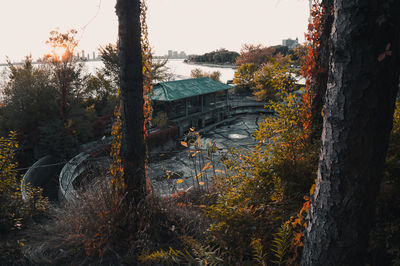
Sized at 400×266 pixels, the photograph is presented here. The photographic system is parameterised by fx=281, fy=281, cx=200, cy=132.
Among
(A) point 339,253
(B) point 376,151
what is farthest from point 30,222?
(B) point 376,151

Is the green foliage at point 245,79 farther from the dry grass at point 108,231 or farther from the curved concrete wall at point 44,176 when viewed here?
the dry grass at point 108,231

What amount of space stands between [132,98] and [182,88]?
1786 centimetres

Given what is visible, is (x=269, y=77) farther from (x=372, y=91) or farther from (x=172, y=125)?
(x=172, y=125)

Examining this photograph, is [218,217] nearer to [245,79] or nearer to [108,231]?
[108,231]

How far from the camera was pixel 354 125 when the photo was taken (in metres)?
1.83

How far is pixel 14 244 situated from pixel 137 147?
1724mm

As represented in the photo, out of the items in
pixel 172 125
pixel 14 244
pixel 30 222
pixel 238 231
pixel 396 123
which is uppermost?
pixel 396 123

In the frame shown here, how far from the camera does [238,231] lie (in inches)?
106

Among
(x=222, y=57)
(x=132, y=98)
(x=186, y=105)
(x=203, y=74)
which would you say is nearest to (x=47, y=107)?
(x=186, y=105)

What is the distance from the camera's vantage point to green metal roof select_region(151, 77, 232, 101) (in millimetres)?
19219

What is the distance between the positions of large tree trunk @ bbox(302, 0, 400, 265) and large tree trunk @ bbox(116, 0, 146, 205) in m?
2.13

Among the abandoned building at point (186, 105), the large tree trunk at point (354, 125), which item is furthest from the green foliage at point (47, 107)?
the large tree trunk at point (354, 125)

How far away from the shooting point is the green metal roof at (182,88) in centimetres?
1922

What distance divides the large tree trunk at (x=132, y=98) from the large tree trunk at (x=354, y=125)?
2.13m
